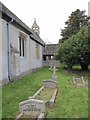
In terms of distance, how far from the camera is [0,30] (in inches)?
541

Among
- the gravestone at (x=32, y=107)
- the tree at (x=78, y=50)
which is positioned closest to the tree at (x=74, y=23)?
the tree at (x=78, y=50)

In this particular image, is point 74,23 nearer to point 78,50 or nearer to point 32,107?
point 78,50

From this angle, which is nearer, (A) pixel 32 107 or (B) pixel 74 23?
(A) pixel 32 107

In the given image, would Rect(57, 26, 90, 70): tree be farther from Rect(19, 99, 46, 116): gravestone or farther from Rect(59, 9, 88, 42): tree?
Rect(59, 9, 88, 42): tree

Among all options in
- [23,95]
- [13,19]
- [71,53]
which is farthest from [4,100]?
[71,53]

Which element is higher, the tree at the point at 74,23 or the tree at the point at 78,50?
the tree at the point at 74,23

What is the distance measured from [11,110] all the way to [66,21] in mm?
45004

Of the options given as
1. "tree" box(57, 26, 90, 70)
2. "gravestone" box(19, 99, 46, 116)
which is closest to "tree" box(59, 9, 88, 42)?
"tree" box(57, 26, 90, 70)

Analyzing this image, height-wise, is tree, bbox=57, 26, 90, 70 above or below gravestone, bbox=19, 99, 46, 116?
above

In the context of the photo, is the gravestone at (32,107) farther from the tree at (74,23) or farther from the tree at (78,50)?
the tree at (74,23)

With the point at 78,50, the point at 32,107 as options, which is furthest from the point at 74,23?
the point at 32,107

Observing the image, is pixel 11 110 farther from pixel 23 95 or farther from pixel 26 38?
pixel 26 38

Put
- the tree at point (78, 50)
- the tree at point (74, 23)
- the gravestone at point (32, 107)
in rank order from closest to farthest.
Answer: the gravestone at point (32, 107), the tree at point (78, 50), the tree at point (74, 23)

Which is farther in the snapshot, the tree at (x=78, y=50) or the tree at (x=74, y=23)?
the tree at (x=74, y=23)
